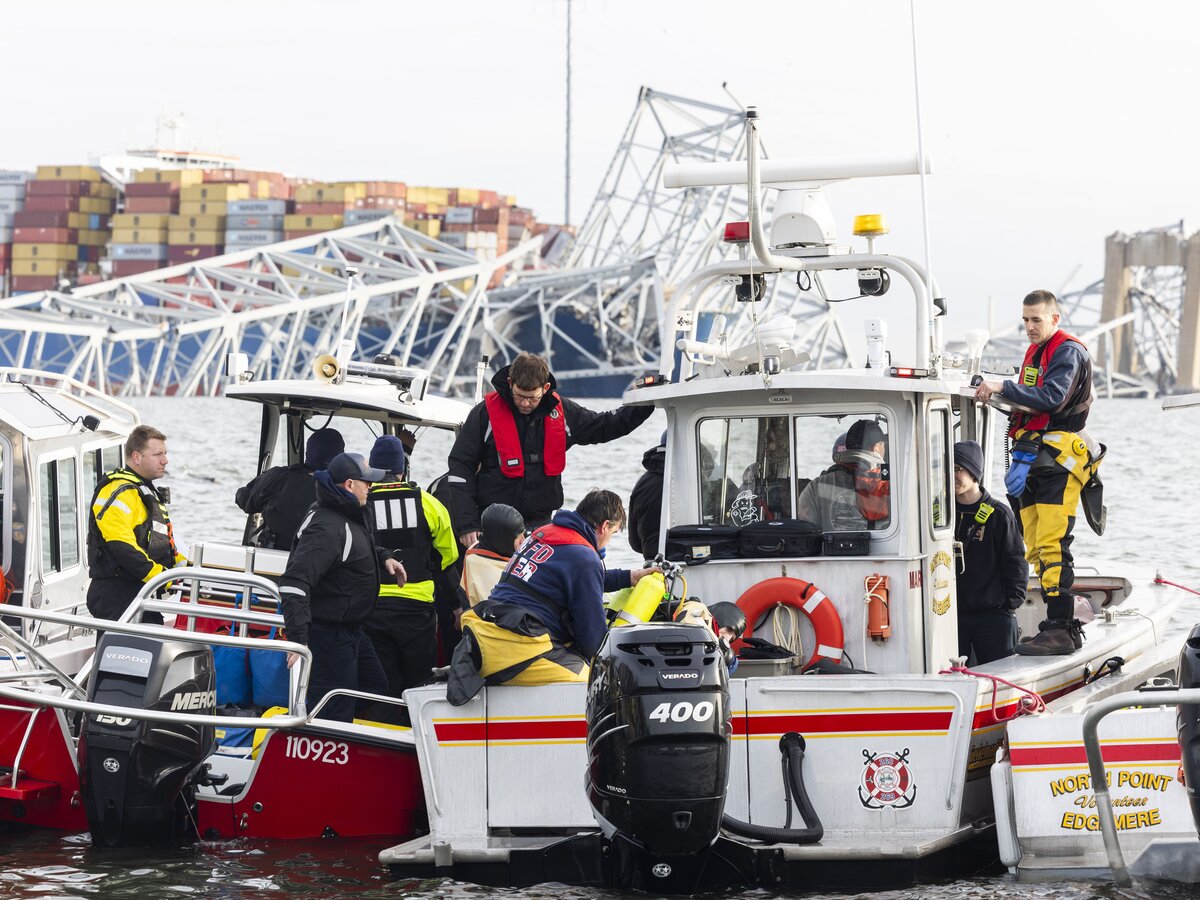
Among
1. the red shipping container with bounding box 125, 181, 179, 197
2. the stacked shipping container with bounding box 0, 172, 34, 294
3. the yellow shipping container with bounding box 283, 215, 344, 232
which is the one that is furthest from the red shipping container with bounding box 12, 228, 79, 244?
the yellow shipping container with bounding box 283, 215, 344, 232

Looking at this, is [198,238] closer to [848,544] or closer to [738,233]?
[738,233]

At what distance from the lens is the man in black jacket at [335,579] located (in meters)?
7.39

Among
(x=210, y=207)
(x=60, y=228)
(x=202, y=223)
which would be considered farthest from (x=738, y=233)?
(x=60, y=228)

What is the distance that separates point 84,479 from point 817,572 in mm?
5922

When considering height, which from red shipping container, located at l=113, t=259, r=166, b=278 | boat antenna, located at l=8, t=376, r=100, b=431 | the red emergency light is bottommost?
boat antenna, located at l=8, t=376, r=100, b=431

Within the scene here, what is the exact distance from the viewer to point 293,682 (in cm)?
762

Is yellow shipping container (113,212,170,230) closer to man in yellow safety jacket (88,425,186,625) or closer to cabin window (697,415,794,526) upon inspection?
man in yellow safety jacket (88,425,186,625)

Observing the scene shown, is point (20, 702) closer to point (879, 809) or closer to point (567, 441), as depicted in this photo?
point (567, 441)

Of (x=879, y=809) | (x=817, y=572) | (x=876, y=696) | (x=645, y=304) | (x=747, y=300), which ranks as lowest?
(x=879, y=809)

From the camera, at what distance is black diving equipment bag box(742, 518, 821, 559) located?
724 cm

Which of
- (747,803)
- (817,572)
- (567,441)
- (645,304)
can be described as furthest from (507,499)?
(645,304)

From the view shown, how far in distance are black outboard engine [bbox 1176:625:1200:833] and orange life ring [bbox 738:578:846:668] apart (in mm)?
1626

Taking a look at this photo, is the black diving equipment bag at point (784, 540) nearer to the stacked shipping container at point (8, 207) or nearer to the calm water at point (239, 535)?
the calm water at point (239, 535)

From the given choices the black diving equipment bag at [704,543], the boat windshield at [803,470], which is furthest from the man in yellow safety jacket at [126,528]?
the boat windshield at [803,470]
